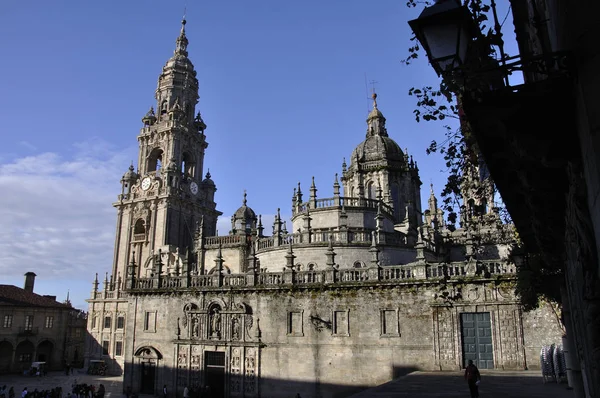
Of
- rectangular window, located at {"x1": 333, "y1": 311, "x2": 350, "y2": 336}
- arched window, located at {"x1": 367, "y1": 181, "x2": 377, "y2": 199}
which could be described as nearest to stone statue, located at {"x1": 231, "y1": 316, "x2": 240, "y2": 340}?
rectangular window, located at {"x1": 333, "y1": 311, "x2": 350, "y2": 336}

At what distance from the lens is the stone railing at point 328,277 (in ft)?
81.0

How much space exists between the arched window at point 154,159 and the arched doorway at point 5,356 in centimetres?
2530

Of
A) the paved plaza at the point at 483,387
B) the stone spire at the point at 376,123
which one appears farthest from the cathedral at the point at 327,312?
the stone spire at the point at 376,123

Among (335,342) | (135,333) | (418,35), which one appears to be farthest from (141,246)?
(418,35)

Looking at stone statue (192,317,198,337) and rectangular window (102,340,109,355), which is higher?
stone statue (192,317,198,337)

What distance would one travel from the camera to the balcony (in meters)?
55.1

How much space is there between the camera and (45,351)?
59000 millimetres

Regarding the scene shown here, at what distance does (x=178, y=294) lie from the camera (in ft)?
105

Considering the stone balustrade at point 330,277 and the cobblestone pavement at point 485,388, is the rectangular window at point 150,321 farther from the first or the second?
the cobblestone pavement at point 485,388

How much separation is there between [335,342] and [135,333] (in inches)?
565

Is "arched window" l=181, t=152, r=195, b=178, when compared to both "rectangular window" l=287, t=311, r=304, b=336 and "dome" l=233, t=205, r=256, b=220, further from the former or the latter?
"rectangular window" l=287, t=311, r=304, b=336

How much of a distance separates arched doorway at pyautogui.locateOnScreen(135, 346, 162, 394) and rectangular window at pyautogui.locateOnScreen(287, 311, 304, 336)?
31.5ft

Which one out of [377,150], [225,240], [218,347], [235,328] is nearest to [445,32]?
[235,328]

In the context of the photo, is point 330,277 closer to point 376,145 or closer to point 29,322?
point 376,145
